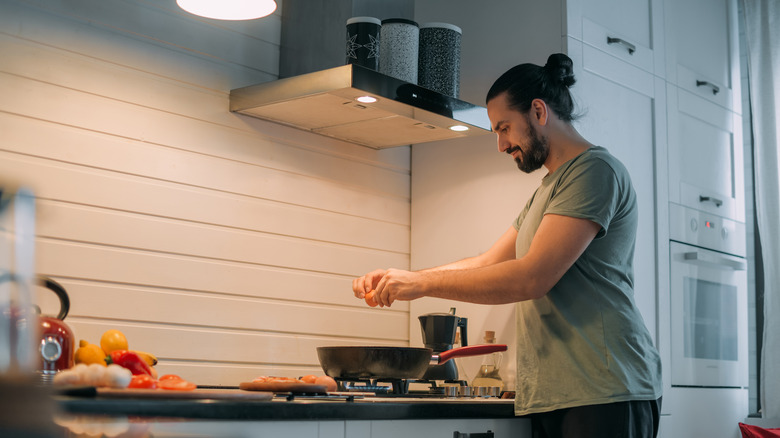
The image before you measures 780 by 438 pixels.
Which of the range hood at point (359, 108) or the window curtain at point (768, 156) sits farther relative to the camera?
the window curtain at point (768, 156)

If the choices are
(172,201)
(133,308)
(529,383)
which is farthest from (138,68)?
(529,383)

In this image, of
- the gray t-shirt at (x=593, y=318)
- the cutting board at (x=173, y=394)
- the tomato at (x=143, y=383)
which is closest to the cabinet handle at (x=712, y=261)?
the gray t-shirt at (x=593, y=318)

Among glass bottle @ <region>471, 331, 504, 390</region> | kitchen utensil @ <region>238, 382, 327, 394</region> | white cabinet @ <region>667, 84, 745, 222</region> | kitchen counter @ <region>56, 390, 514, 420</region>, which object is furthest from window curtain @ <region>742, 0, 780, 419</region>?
kitchen utensil @ <region>238, 382, 327, 394</region>

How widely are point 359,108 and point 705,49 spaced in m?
1.51

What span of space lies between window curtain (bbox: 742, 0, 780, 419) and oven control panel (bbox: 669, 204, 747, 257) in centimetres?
8

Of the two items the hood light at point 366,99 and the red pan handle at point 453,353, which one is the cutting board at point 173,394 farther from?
the hood light at point 366,99

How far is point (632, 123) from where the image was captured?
8.91 ft

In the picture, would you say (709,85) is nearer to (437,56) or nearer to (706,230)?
(706,230)

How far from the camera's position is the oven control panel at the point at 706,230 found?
2.81m

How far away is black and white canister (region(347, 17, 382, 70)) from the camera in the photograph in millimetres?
2260

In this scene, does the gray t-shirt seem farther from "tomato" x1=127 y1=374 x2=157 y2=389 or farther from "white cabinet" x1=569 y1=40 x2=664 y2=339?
"tomato" x1=127 y1=374 x2=157 y2=389

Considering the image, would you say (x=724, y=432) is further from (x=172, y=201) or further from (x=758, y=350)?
(x=172, y=201)

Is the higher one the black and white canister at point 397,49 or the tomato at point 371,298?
the black and white canister at point 397,49

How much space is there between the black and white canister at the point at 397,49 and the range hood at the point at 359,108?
77mm
